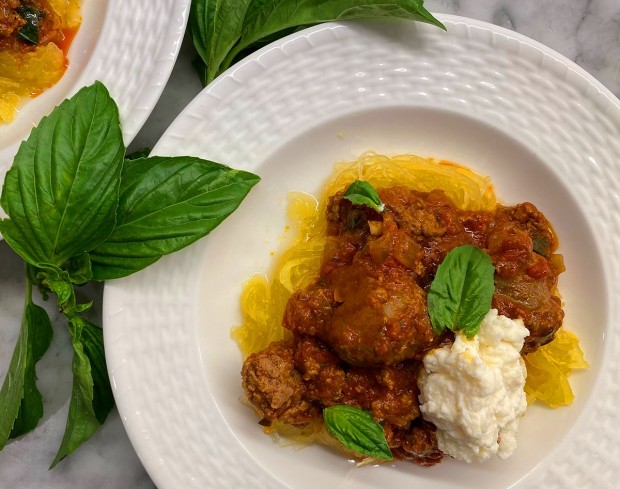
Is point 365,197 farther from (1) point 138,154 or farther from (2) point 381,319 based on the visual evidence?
(1) point 138,154

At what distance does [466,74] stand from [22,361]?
310cm

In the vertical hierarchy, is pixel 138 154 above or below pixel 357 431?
above

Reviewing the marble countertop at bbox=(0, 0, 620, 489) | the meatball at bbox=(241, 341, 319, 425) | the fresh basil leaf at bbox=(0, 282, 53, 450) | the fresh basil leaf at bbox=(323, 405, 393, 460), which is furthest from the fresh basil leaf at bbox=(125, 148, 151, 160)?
the fresh basil leaf at bbox=(323, 405, 393, 460)

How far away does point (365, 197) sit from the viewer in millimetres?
3619

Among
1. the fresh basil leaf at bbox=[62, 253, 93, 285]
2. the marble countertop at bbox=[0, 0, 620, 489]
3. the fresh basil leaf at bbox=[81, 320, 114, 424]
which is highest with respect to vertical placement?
the fresh basil leaf at bbox=[62, 253, 93, 285]

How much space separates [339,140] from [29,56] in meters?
2.10

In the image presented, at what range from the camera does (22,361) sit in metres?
3.59

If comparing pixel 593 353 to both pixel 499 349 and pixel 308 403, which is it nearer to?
pixel 499 349

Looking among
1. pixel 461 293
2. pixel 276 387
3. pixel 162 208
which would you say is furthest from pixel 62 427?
pixel 461 293

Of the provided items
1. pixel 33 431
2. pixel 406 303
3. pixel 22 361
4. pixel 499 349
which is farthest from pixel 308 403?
pixel 33 431

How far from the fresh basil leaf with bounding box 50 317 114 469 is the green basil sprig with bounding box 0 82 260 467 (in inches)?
0.8

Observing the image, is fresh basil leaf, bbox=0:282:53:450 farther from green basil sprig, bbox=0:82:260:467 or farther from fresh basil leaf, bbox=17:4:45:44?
fresh basil leaf, bbox=17:4:45:44

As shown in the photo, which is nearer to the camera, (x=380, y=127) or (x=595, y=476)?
(x=595, y=476)

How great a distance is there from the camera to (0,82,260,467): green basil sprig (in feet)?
11.0
